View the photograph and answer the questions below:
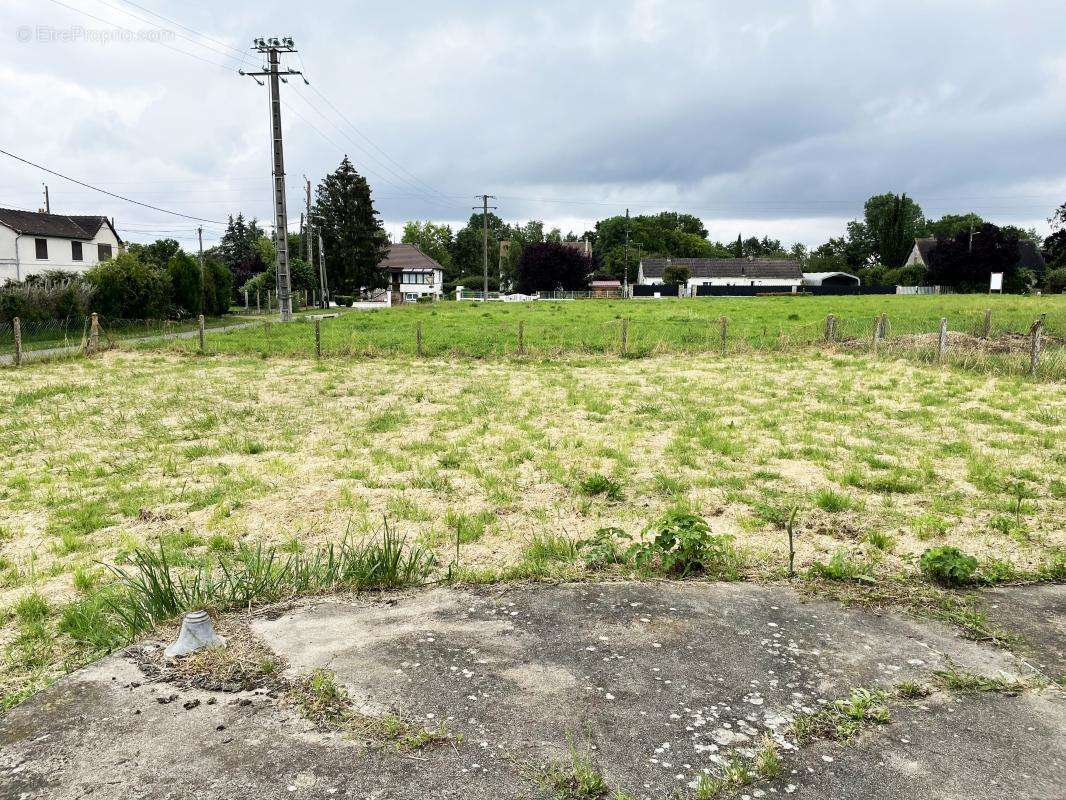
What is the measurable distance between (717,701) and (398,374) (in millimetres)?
15366

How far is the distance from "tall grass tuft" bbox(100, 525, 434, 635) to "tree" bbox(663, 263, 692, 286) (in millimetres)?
91030

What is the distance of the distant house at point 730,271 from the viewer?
10000 centimetres

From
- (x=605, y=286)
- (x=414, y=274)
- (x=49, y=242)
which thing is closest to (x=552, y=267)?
(x=605, y=286)

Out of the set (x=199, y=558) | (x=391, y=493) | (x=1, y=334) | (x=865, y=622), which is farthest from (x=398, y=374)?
(x=1, y=334)

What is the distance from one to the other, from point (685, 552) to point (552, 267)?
294ft

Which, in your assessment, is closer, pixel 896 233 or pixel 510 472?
pixel 510 472

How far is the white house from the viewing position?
150 feet

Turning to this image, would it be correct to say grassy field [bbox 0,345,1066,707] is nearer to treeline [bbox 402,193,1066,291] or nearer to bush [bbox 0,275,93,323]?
bush [bbox 0,275,93,323]

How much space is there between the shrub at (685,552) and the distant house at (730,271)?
3801 inches

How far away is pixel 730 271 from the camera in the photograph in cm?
10169

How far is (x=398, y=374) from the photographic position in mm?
17859

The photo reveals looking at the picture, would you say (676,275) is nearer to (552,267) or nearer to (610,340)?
(552,267)

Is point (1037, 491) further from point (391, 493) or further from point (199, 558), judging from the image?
point (199, 558)

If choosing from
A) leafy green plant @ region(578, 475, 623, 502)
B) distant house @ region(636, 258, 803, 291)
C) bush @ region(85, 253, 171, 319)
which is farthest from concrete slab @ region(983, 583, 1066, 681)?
distant house @ region(636, 258, 803, 291)
